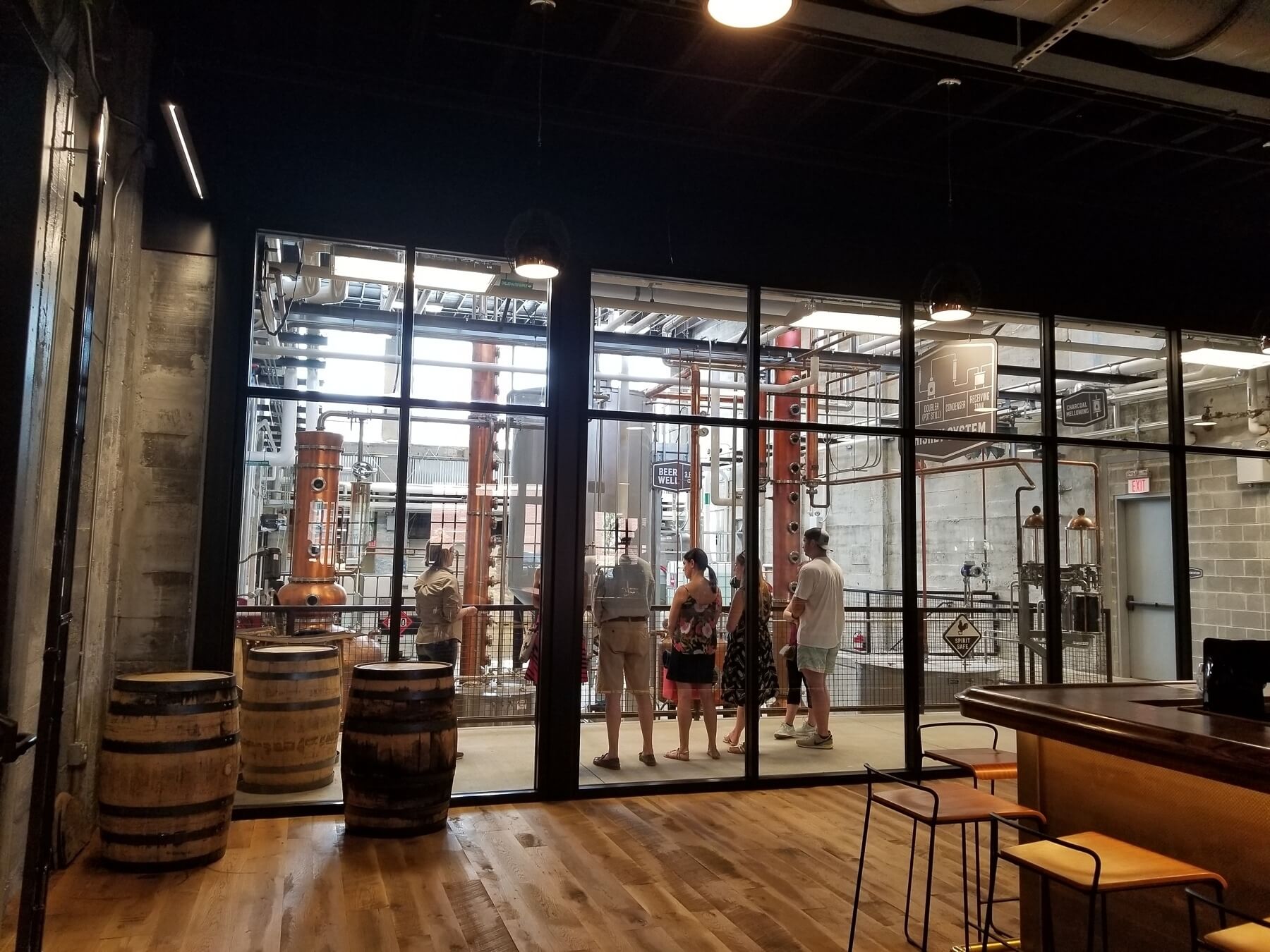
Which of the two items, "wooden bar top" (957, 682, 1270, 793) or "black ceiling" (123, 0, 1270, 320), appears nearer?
"wooden bar top" (957, 682, 1270, 793)

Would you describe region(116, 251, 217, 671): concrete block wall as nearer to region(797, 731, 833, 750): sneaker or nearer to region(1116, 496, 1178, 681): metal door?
region(797, 731, 833, 750): sneaker

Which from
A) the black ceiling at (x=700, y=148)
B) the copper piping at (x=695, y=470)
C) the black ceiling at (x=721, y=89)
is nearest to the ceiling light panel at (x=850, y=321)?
the black ceiling at (x=700, y=148)

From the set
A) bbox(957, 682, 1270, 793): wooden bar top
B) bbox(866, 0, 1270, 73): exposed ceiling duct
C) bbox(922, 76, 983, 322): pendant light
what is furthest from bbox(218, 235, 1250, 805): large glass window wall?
bbox(866, 0, 1270, 73): exposed ceiling duct

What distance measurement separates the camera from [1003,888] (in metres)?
3.64

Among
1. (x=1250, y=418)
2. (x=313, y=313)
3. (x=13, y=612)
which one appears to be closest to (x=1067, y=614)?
(x=1250, y=418)

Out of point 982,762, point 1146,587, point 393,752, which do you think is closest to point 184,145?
point 393,752

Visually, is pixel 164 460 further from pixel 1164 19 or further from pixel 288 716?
pixel 1164 19

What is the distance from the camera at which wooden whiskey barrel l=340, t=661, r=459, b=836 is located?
4.05 m

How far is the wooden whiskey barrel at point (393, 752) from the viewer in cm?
405

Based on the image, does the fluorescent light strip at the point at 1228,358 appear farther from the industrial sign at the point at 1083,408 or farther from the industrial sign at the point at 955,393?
the industrial sign at the point at 955,393

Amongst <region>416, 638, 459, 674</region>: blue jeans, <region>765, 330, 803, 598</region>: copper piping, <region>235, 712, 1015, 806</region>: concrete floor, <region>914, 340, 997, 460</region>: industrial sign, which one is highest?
<region>914, 340, 997, 460</region>: industrial sign

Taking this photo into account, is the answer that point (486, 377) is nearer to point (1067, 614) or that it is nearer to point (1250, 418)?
point (1067, 614)

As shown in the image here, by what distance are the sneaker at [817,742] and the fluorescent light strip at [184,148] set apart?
497cm

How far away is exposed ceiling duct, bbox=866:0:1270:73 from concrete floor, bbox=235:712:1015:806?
13.5 feet
